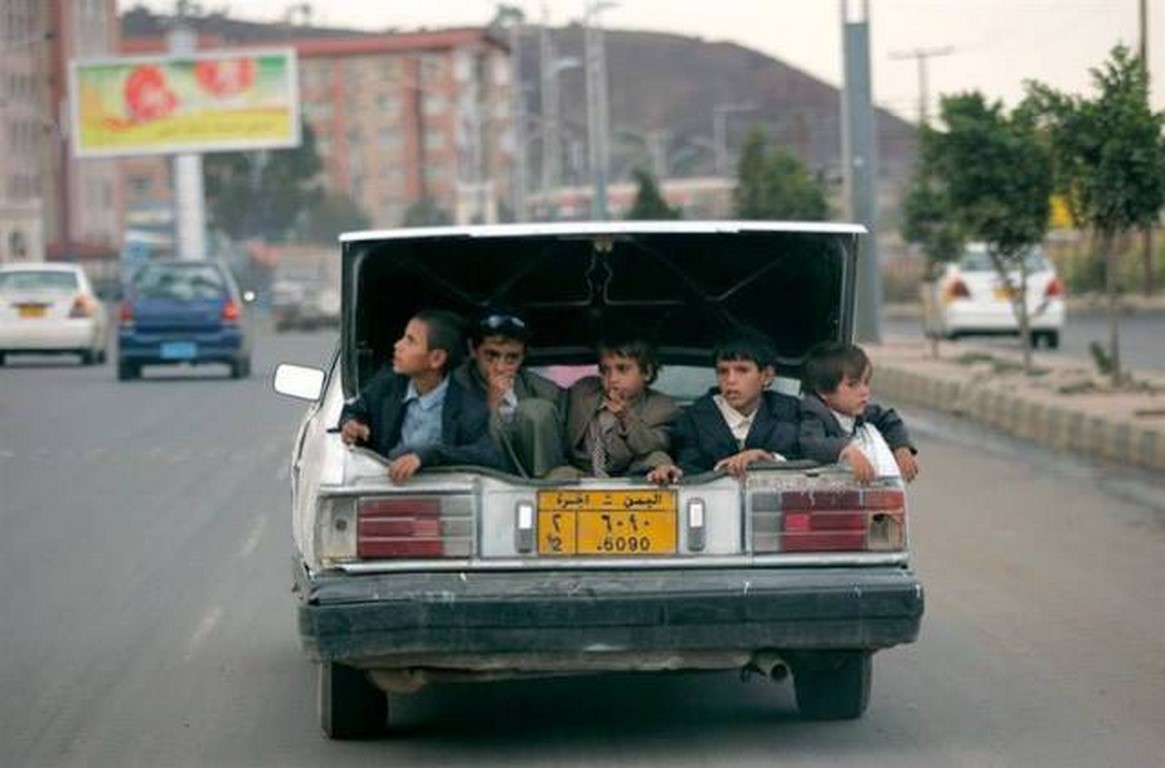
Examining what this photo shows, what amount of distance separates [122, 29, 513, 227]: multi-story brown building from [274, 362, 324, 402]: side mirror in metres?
139

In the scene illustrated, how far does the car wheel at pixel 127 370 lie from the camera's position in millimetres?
33156

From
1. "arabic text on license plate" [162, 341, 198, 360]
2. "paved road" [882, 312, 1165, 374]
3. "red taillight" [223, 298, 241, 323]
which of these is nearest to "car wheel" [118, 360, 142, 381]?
"arabic text on license plate" [162, 341, 198, 360]

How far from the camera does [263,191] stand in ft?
434

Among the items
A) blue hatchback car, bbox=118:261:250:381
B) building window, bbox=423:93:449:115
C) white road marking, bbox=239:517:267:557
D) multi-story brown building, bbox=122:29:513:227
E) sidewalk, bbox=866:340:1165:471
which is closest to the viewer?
white road marking, bbox=239:517:267:557

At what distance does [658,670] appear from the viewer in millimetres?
7512

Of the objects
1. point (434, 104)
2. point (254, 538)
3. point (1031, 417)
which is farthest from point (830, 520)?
point (434, 104)

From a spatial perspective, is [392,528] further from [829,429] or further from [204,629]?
[204,629]

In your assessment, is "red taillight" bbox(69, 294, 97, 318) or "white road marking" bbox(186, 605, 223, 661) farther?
"red taillight" bbox(69, 294, 97, 318)

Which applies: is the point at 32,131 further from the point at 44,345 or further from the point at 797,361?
the point at 797,361

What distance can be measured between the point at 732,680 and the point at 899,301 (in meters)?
61.9

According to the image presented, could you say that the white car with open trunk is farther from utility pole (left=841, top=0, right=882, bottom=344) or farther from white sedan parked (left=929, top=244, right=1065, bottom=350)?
white sedan parked (left=929, top=244, right=1065, bottom=350)

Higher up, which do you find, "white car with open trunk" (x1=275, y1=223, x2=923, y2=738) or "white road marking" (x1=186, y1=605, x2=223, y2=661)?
"white car with open trunk" (x1=275, y1=223, x2=923, y2=738)

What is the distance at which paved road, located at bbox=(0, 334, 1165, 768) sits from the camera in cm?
777

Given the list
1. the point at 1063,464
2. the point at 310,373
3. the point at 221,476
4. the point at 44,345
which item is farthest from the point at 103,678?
the point at 44,345
